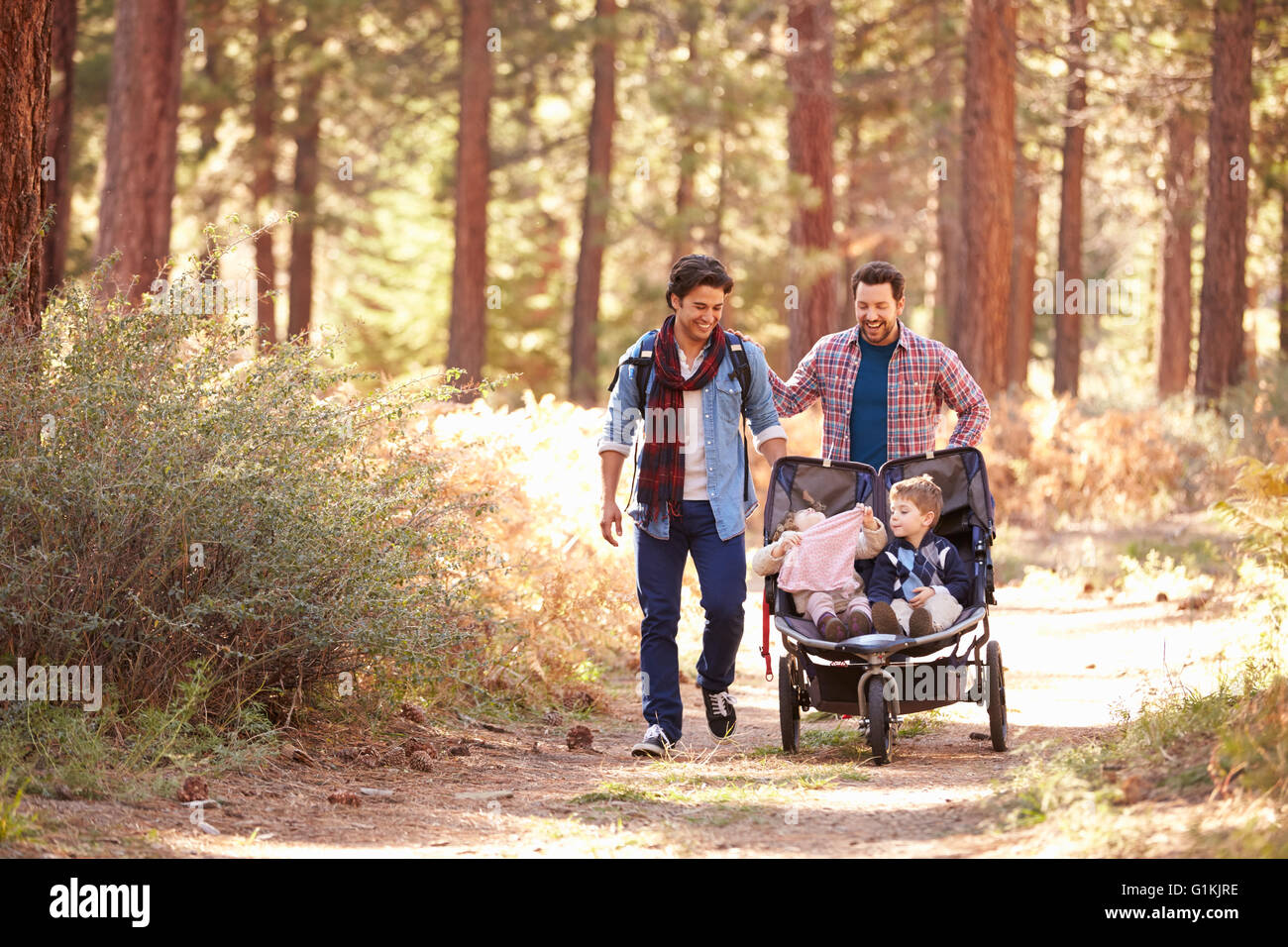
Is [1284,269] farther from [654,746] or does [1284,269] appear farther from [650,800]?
Answer: [650,800]

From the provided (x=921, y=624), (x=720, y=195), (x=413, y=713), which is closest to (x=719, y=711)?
(x=921, y=624)

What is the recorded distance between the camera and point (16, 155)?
23.3ft

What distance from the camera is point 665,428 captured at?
21.1 feet

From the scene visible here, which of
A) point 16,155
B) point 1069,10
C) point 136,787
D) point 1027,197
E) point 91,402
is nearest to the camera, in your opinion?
point 136,787

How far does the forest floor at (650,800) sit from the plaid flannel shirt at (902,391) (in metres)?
1.44

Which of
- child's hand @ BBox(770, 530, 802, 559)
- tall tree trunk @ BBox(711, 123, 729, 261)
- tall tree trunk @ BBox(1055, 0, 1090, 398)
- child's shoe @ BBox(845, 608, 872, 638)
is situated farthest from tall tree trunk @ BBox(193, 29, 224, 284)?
child's shoe @ BBox(845, 608, 872, 638)

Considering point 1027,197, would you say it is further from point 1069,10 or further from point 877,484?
point 877,484

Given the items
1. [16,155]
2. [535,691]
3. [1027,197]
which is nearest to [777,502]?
[535,691]

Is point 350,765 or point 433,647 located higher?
point 433,647

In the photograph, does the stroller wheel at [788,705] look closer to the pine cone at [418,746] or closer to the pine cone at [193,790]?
the pine cone at [418,746]

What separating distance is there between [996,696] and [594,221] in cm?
2182
